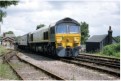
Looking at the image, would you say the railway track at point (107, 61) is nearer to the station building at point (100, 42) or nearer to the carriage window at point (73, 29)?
the carriage window at point (73, 29)

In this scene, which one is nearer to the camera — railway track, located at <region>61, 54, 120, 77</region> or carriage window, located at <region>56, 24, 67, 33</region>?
railway track, located at <region>61, 54, 120, 77</region>

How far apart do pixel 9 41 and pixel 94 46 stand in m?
70.0

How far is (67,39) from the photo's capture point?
950 inches

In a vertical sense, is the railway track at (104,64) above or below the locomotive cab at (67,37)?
below

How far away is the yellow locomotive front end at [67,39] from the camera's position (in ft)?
78.1

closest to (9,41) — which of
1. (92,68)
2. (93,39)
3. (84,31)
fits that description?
(84,31)

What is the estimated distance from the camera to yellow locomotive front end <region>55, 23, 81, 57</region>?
78.1 feet

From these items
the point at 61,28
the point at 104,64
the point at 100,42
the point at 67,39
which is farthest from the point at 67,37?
the point at 100,42

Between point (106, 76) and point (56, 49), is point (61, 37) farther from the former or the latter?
point (106, 76)

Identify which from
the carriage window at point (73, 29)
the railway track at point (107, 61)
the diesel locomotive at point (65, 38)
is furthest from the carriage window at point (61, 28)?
the railway track at point (107, 61)

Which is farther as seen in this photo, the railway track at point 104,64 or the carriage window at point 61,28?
the carriage window at point 61,28

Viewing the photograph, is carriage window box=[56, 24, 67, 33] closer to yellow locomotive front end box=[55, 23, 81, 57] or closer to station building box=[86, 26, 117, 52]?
yellow locomotive front end box=[55, 23, 81, 57]

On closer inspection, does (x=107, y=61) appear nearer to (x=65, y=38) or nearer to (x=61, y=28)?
(x=65, y=38)

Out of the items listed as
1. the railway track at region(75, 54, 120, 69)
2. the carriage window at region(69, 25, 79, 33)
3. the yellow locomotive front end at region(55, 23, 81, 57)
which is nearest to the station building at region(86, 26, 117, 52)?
the carriage window at region(69, 25, 79, 33)
